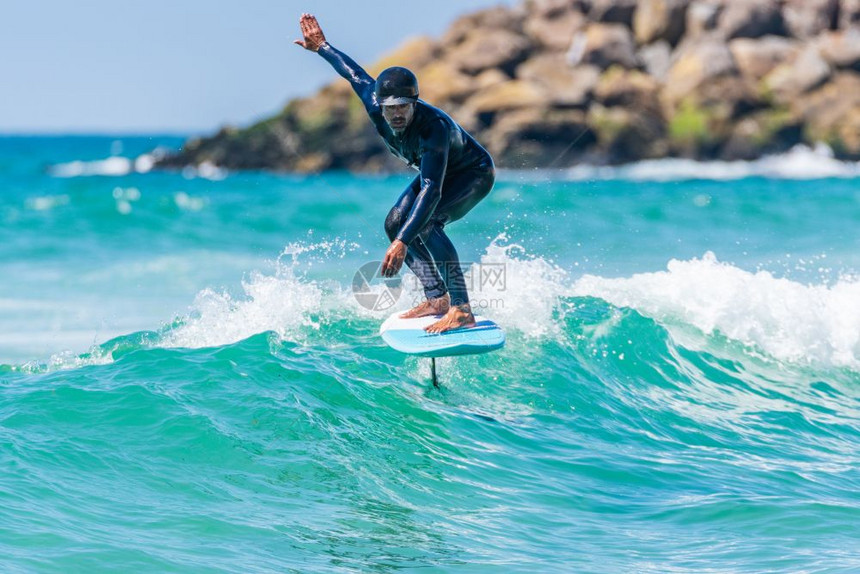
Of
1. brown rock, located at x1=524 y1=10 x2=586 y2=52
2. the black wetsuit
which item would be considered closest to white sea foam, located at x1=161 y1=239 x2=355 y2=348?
the black wetsuit

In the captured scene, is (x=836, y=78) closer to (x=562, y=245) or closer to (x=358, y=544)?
(x=562, y=245)

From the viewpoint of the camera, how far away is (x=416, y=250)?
270 inches

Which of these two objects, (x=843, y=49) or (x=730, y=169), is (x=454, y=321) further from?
(x=843, y=49)

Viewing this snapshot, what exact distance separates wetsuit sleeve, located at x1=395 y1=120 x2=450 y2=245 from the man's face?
0.52 ft

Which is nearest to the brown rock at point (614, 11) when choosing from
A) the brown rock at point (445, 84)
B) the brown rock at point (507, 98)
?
the brown rock at point (507, 98)

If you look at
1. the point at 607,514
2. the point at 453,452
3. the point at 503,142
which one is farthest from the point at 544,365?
the point at 503,142

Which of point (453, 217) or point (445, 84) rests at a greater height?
point (445, 84)

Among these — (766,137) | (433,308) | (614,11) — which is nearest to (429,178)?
(433,308)

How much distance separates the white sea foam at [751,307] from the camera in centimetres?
1038

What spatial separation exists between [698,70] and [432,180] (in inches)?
1524

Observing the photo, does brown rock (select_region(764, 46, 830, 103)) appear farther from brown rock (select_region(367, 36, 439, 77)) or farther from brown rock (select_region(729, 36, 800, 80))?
brown rock (select_region(367, 36, 439, 77))

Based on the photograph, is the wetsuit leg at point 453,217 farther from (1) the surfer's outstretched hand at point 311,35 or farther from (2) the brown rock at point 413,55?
(2) the brown rock at point 413,55

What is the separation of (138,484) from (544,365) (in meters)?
3.86

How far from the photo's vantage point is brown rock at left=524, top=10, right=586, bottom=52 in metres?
46.5
